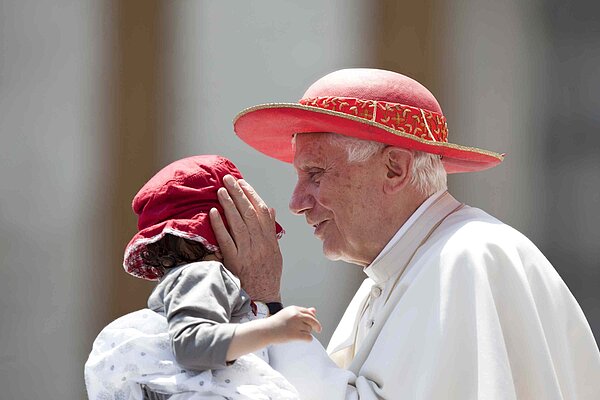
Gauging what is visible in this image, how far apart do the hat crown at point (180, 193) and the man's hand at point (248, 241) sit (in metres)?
0.04

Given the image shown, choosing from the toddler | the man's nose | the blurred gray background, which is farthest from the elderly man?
the blurred gray background

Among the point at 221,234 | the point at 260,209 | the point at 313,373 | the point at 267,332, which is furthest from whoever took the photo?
the point at 260,209

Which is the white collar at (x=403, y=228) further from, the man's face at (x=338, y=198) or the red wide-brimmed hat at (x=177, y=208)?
the red wide-brimmed hat at (x=177, y=208)

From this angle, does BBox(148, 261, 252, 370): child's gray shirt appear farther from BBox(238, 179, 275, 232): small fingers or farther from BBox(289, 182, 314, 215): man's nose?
BBox(289, 182, 314, 215): man's nose

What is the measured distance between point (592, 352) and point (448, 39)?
4.97 meters

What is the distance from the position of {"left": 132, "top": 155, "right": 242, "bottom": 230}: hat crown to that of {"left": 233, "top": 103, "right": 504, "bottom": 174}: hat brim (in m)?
0.34

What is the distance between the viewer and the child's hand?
375cm

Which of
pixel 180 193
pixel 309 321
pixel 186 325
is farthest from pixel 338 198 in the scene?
pixel 186 325

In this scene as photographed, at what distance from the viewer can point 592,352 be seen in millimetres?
4121

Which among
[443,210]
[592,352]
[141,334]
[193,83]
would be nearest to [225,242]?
[141,334]

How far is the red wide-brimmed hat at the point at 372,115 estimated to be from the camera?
14.2 ft

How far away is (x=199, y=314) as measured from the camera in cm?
380

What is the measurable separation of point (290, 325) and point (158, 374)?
0.42 m

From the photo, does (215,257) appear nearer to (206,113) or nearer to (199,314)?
(199,314)
